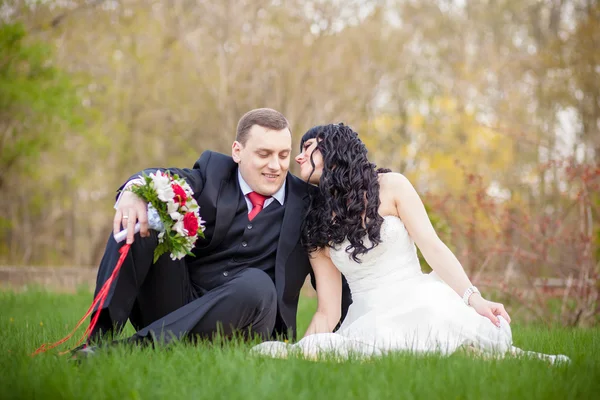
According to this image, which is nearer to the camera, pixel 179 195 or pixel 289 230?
pixel 179 195

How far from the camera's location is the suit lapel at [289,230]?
173 inches

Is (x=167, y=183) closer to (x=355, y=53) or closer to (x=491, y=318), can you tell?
(x=491, y=318)

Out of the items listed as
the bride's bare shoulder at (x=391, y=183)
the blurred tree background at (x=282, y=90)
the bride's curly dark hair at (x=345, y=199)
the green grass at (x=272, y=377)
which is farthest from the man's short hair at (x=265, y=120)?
the blurred tree background at (x=282, y=90)

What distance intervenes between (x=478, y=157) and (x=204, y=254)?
1709 centimetres

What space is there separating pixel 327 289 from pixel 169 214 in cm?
138

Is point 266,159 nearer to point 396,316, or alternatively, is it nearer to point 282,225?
point 282,225

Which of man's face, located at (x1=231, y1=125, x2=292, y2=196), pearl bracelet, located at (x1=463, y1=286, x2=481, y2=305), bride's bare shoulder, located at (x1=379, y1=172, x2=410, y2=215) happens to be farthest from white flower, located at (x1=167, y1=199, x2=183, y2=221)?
Result: pearl bracelet, located at (x1=463, y1=286, x2=481, y2=305)

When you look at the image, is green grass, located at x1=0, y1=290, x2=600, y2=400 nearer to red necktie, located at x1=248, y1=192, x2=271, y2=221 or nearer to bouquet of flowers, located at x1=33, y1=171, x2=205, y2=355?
bouquet of flowers, located at x1=33, y1=171, x2=205, y2=355

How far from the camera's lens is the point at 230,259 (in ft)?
14.9

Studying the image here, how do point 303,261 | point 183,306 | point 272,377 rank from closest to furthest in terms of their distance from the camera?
point 272,377, point 183,306, point 303,261

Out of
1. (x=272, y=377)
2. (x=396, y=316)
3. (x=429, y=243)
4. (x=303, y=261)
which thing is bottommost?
(x=272, y=377)

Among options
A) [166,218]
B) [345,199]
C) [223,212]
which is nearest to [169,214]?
[166,218]

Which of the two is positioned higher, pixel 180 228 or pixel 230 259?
pixel 180 228

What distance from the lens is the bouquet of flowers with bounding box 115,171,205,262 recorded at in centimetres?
384
